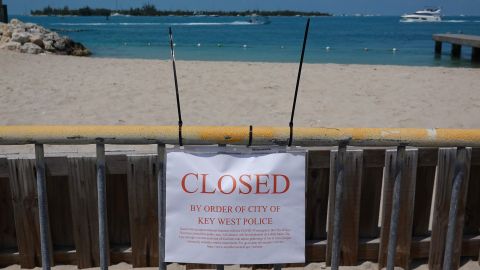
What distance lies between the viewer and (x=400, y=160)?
251 cm

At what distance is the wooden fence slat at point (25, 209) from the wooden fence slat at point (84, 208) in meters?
0.26

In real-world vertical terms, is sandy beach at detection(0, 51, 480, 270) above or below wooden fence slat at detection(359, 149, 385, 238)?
below

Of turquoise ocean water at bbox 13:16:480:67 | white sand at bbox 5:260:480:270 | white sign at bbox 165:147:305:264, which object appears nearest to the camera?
white sign at bbox 165:147:305:264

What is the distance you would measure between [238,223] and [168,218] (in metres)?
0.33

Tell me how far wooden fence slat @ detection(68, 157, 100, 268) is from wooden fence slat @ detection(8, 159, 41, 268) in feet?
0.84

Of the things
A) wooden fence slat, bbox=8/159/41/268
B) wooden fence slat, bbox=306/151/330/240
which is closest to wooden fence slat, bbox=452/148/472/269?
wooden fence slat, bbox=306/151/330/240

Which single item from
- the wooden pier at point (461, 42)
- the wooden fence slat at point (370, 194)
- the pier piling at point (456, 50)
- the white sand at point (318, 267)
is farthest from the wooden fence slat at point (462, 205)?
the pier piling at point (456, 50)

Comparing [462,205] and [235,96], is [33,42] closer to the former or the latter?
[235,96]

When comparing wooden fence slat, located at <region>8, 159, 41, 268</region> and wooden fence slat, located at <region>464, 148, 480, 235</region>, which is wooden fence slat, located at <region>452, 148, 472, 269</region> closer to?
wooden fence slat, located at <region>464, 148, 480, 235</region>

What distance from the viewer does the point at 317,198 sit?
350cm

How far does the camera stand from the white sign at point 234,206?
2.26 meters

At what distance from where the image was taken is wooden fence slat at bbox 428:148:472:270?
10.8 feet

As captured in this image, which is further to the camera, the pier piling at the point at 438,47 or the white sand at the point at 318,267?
the pier piling at the point at 438,47

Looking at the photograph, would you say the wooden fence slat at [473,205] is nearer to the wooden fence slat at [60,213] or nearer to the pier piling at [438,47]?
the wooden fence slat at [60,213]
